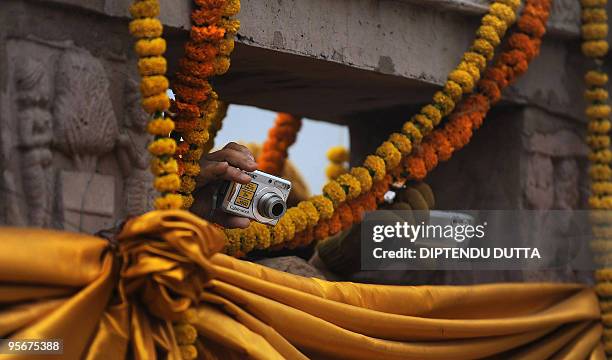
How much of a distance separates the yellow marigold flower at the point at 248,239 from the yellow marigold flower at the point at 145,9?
0.71 metres

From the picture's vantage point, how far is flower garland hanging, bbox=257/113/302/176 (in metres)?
4.48

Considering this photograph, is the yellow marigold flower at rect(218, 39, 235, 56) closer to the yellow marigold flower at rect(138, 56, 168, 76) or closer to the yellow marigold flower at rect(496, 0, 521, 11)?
the yellow marigold flower at rect(138, 56, 168, 76)

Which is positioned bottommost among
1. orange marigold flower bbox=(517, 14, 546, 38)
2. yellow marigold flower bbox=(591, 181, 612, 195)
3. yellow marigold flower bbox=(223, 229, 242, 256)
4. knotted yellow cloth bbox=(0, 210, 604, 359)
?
knotted yellow cloth bbox=(0, 210, 604, 359)

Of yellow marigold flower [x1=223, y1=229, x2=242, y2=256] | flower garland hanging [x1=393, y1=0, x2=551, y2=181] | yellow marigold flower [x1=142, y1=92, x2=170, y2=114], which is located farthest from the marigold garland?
yellow marigold flower [x1=142, y1=92, x2=170, y2=114]

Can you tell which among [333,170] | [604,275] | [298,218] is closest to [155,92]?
[298,218]

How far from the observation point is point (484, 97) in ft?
11.9

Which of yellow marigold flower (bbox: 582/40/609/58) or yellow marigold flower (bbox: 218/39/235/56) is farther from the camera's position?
yellow marigold flower (bbox: 582/40/609/58)

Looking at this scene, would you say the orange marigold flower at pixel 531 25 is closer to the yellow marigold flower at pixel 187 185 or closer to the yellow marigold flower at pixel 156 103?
the yellow marigold flower at pixel 187 185

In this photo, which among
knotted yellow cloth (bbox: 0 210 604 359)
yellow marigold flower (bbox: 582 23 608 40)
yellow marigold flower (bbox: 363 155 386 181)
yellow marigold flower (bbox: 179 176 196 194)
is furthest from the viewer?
yellow marigold flower (bbox: 582 23 608 40)

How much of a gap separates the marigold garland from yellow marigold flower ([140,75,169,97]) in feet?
5.56

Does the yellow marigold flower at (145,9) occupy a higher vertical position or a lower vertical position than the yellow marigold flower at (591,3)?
lower

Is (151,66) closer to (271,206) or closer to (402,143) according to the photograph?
(271,206)

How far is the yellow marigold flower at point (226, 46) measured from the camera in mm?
2877

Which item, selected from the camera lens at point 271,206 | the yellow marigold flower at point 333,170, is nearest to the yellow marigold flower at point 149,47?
the camera lens at point 271,206
